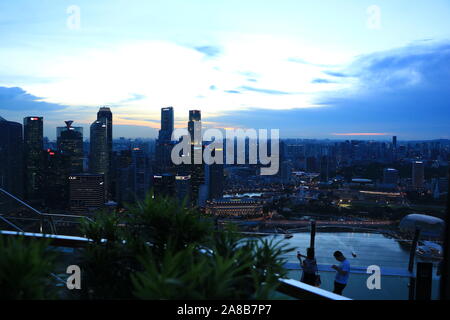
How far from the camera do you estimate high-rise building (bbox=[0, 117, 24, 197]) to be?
457 inches

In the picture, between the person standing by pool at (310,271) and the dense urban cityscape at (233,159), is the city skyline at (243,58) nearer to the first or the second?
the dense urban cityscape at (233,159)

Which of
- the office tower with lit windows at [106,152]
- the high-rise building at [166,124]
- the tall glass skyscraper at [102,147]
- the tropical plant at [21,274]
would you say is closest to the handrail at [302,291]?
the tropical plant at [21,274]

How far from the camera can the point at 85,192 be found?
470 inches

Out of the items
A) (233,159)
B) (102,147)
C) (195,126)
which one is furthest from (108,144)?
(233,159)

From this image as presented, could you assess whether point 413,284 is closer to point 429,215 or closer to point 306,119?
point 429,215

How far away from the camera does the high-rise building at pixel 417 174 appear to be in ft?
25.3

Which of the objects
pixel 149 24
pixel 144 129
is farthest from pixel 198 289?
pixel 144 129

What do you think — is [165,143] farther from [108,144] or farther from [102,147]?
[102,147]

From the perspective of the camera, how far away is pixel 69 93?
10352 millimetres

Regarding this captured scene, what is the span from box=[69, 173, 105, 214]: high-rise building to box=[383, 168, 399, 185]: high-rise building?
862 centimetres

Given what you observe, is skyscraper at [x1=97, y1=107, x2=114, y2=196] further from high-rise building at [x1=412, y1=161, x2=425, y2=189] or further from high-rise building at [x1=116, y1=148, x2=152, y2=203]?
high-rise building at [x1=412, y1=161, x2=425, y2=189]

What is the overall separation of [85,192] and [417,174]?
1061 cm

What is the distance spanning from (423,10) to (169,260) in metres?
6.11

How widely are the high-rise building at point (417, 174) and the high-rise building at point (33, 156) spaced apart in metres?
12.2
